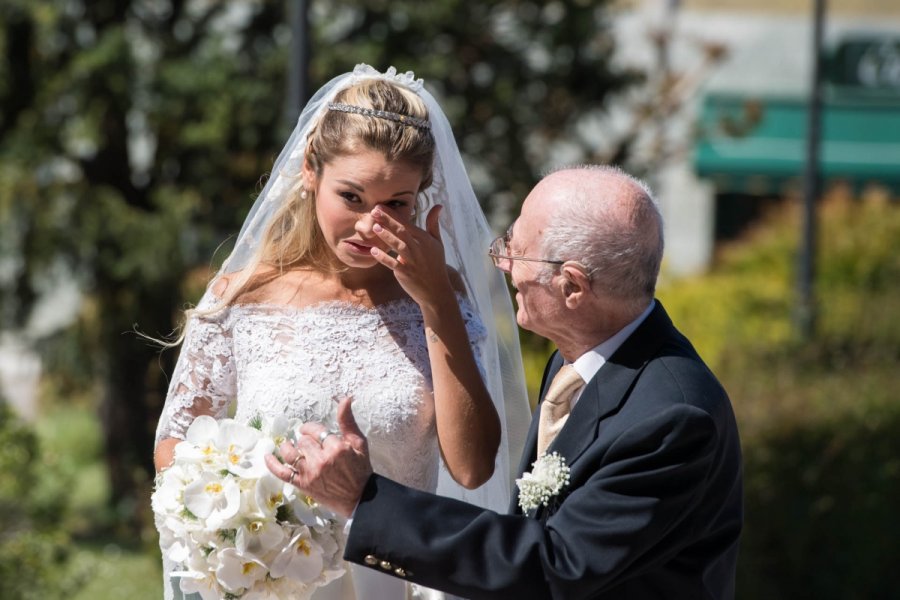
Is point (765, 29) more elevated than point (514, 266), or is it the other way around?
point (514, 266)

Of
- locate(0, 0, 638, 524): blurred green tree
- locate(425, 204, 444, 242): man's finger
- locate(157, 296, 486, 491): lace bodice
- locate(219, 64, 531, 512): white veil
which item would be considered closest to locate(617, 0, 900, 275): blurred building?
locate(0, 0, 638, 524): blurred green tree

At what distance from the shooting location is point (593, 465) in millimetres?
2678

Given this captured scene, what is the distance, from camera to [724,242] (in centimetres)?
2128

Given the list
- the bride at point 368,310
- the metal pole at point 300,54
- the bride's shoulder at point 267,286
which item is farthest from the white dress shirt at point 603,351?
the metal pole at point 300,54

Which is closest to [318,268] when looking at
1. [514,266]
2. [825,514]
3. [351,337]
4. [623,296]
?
[351,337]

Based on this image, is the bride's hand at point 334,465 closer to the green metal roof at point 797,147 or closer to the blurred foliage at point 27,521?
the blurred foliage at point 27,521

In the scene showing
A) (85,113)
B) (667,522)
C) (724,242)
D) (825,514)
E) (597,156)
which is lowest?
(724,242)

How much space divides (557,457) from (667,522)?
0.29 metres

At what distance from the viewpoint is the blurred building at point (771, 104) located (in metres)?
19.7

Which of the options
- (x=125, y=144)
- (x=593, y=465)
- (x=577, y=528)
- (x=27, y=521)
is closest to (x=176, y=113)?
(x=125, y=144)

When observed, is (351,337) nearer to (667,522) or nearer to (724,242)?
(667,522)

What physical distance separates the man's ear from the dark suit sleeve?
28cm

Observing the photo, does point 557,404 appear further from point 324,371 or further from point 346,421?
point 324,371

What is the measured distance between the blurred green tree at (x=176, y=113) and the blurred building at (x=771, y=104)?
8.21 meters
